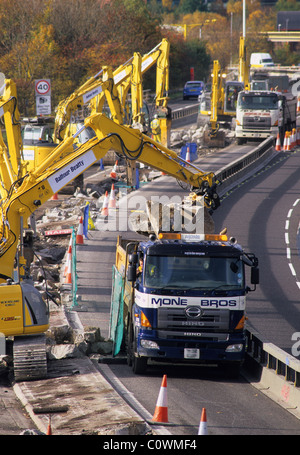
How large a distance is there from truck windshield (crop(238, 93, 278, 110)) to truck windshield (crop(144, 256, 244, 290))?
36564 millimetres

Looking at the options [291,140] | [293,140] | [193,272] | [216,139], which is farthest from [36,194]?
[216,139]

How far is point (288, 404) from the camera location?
1402 centimetres

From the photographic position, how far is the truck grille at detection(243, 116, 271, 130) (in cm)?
5084

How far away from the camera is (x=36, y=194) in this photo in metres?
19.2

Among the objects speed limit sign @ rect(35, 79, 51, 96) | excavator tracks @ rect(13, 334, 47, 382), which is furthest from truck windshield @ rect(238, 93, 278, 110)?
excavator tracks @ rect(13, 334, 47, 382)

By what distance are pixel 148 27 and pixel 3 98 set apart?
206 feet

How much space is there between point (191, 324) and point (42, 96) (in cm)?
3044

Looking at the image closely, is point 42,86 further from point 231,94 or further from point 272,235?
point 231,94

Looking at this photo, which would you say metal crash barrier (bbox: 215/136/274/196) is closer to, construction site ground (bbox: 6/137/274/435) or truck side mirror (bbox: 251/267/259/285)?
construction site ground (bbox: 6/137/274/435)

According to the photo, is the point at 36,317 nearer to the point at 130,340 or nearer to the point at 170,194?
the point at 130,340

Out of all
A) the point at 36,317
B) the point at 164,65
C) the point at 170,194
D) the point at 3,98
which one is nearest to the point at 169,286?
the point at 36,317

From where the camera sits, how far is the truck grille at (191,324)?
15062mm

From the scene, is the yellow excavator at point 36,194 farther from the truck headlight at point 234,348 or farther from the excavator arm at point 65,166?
the truck headlight at point 234,348

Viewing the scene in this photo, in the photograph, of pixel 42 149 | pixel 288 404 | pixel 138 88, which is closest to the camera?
pixel 288 404
